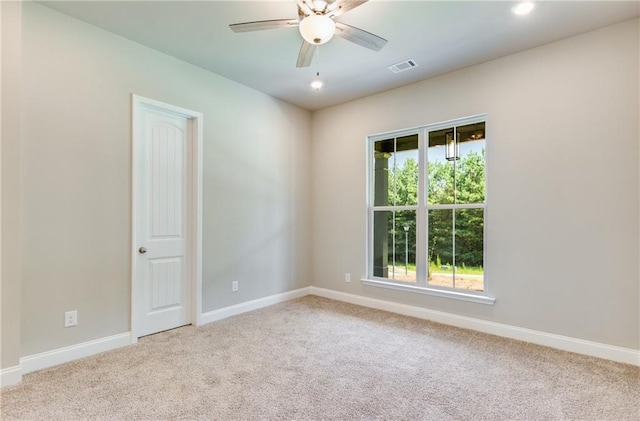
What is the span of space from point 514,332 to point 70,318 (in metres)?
→ 3.98

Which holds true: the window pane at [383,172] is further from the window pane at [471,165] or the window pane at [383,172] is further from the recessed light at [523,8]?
the recessed light at [523,8]

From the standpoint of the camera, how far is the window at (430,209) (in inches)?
139

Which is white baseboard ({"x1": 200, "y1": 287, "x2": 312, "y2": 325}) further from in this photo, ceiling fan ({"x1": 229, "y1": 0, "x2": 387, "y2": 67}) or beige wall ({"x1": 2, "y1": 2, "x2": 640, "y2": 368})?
ceiling fan ({"x1": 229, "y1": 0, "x2": 387, "y2": 67})

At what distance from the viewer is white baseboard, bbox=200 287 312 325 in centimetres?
363

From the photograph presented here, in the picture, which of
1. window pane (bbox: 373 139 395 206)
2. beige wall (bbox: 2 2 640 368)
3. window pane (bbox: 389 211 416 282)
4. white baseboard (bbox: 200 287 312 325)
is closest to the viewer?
beige wall (bbox: 2 2 640 368)

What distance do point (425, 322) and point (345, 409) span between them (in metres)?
1.93

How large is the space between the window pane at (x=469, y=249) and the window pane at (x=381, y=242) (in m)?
0.90

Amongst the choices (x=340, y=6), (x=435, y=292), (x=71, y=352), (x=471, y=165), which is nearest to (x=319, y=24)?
(x=340, y=6)

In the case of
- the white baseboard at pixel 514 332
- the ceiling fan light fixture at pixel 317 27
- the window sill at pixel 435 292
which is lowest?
the white baseboard at pixel 514 332

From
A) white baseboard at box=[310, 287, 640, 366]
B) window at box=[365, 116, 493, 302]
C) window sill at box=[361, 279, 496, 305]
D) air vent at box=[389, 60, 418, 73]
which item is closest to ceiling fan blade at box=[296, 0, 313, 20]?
air vent at box=[389, 60, 418, 73]

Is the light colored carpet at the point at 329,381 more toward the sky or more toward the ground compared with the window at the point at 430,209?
more toward the ground

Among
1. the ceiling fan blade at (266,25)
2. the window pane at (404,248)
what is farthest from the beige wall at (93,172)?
the window pane at (404,248)

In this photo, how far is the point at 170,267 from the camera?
3.42 m

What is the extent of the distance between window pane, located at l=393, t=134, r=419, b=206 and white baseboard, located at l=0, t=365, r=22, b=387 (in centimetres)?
386
